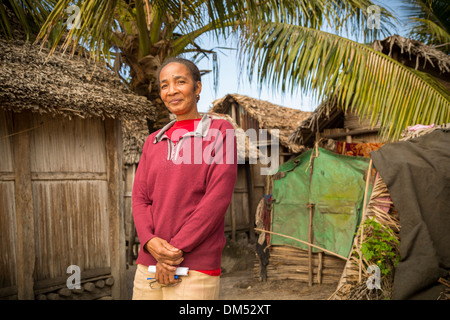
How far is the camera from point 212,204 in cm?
160

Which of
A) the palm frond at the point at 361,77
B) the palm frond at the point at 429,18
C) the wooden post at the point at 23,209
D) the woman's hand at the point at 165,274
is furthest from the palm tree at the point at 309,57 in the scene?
the palm frond at the point at 429,18

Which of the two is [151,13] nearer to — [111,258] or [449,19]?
[111,258]

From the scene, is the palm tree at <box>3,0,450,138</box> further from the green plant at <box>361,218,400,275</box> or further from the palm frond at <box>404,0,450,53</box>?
the palm frond at <box>404,0,450,53</box>

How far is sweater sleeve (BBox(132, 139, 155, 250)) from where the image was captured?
1704mm

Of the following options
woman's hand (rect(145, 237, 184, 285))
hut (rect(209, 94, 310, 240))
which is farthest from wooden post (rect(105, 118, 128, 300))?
hut (rect(209, 94, 310, 240))

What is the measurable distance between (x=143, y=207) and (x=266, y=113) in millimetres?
12572

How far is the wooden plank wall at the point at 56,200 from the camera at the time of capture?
458 cm

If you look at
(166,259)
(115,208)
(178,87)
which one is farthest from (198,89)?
(115,208)

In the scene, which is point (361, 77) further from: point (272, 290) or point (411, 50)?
point (272, 290)

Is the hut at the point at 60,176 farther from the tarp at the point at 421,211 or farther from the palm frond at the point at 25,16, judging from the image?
the tarp at the point at 421,211

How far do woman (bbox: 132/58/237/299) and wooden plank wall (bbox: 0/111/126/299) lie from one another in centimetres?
348

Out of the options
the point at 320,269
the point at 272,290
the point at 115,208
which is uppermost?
the point at 115,208

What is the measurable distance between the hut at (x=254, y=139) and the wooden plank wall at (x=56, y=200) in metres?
5.80

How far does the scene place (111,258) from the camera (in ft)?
18.8
